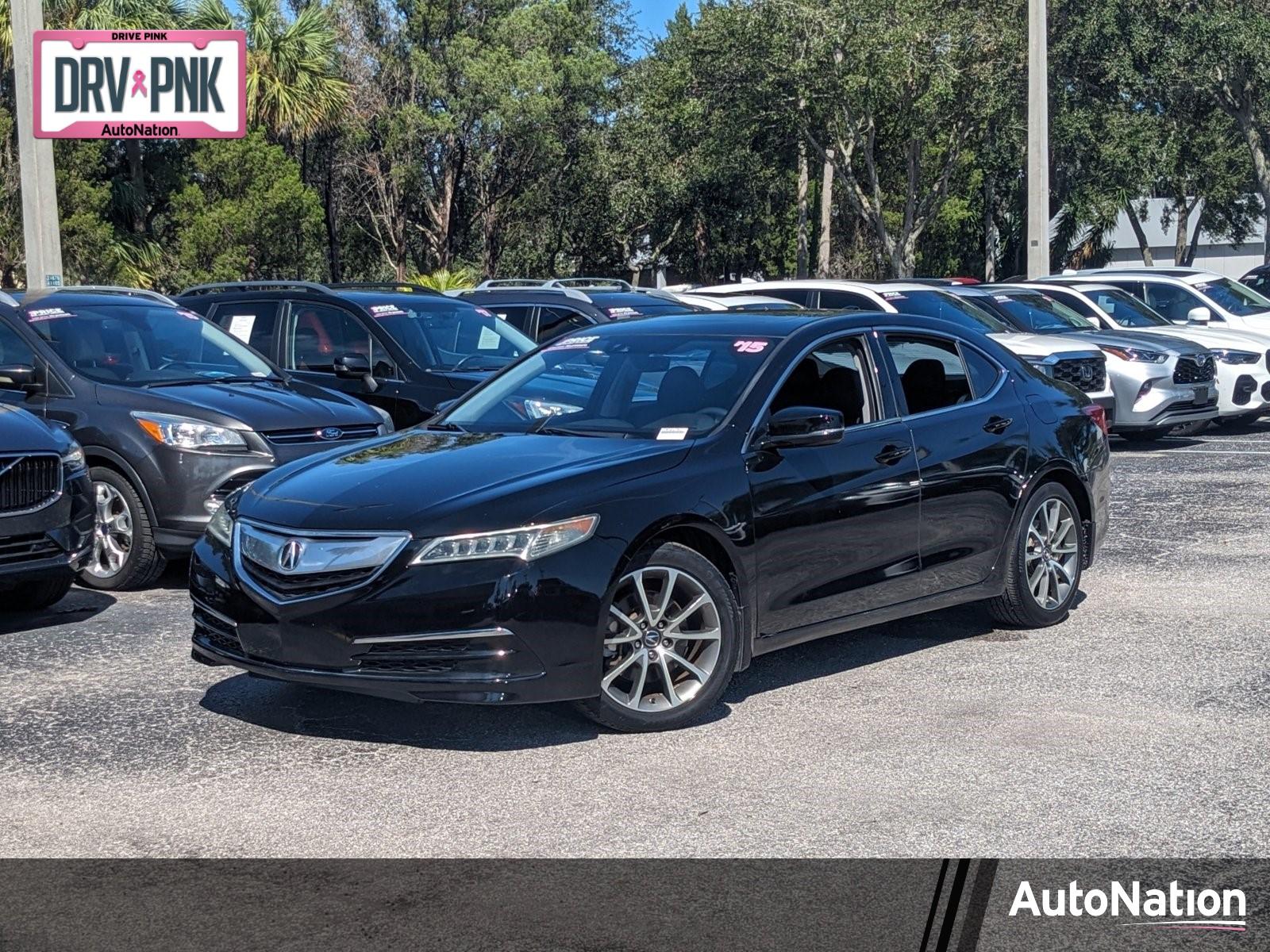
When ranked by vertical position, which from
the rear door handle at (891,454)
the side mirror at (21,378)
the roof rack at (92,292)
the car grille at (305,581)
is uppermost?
the roof rack at (92,292)

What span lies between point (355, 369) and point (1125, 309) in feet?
33.9

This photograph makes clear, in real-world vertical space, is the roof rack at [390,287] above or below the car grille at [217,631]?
above

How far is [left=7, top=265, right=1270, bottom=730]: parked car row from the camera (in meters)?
5.96

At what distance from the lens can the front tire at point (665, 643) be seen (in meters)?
6.20

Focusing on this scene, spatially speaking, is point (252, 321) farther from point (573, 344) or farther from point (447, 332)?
point (573, 344)

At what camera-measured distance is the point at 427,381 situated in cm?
1241

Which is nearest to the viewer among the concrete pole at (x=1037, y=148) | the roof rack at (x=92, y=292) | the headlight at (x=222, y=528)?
the headlight at (x=222, y=528)

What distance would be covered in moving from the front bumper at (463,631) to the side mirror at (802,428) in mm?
1111

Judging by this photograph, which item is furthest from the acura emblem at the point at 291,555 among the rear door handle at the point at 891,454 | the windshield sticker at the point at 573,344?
the rear door handle at the point at 891,454

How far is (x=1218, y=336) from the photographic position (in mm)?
17719

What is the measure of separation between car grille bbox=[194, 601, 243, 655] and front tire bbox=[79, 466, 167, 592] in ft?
9.60

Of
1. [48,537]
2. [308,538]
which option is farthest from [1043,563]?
[48,537]

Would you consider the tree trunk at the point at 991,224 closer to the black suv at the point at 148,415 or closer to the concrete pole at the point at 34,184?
the concrete pole at the point at 34,184

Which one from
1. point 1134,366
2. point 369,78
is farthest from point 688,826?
point 369,78
